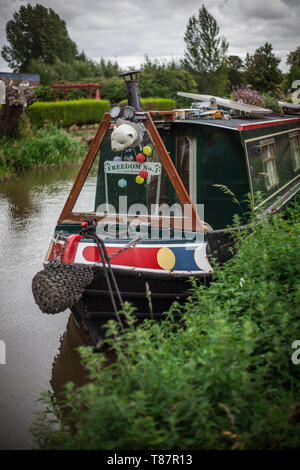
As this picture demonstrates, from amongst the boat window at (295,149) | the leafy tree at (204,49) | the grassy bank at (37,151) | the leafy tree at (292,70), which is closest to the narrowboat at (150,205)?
the boat window at (295,149)

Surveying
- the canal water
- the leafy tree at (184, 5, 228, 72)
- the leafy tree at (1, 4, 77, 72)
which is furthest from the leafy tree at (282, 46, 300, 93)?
the leafy tree at (1, 4, 77, 72)

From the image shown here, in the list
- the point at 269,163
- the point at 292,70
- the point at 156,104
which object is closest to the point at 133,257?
the point at 269,163

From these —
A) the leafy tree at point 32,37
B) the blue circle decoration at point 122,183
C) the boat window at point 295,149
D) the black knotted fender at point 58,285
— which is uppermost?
the leafy tree at point 32,37

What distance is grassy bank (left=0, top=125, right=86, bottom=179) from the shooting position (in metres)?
14.3

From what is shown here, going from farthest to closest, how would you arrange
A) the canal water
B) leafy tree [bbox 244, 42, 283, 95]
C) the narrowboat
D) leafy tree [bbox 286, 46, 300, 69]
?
leafy tree [bbox 286, 46, 300, 69] < leafy tree [bbox 244, 42, 283, 95] < the narrowboat < the canal water

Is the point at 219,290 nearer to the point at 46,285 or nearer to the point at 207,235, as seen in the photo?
the point at 207,235

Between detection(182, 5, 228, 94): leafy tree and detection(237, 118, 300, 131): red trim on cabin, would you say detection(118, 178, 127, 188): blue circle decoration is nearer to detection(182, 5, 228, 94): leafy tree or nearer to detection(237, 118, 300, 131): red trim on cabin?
detection(237, 118, 300, 131): red trim on cabin

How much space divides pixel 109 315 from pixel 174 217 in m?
1.16

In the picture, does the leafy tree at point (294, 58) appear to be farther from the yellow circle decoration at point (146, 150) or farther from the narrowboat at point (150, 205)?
the yellow circle decoration at point (146, 150)

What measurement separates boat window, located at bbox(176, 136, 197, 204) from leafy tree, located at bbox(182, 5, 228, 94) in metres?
38.9

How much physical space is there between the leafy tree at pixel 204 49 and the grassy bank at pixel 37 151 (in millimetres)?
28172

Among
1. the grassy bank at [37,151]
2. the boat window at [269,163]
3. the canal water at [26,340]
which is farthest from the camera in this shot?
the grassy bank at [37,151]

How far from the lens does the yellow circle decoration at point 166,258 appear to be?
4102mm

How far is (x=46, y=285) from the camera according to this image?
3.46 meters
